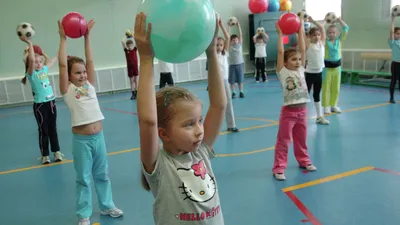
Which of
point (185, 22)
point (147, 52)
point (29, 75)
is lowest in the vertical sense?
point (29, 75)

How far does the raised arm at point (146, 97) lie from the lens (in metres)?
1.28

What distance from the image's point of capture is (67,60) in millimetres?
3059

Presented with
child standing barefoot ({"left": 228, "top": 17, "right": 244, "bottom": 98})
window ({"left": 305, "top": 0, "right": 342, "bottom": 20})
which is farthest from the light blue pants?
window ({"left": 305, "top": 0, "right": 342, "bottom": 20})

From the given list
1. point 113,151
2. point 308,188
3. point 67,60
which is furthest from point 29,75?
point 308,188

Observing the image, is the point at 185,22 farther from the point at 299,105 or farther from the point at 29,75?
the point at 29,75

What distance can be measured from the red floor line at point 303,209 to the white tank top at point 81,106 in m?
1.94

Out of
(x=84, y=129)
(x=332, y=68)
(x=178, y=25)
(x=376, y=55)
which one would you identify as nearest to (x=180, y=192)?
(x=178, y=25)

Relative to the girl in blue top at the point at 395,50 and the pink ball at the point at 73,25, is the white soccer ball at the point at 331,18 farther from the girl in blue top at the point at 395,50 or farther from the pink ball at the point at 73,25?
the pink ball at the point at 73,25

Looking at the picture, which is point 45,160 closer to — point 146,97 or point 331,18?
point 146,97

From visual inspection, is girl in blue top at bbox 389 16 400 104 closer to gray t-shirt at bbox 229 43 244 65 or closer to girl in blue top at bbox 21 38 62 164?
gray t-shirt at bbox 229 43 244 65

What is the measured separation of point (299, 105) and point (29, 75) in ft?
11.8

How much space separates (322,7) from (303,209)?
38.2ft

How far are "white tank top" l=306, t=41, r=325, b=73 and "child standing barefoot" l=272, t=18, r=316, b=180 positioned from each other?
7.76 feet

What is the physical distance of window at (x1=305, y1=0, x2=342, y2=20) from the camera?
1240 cm
